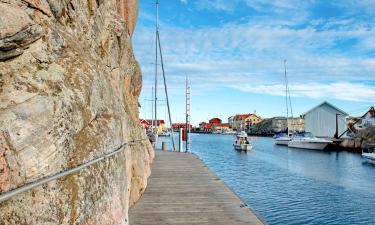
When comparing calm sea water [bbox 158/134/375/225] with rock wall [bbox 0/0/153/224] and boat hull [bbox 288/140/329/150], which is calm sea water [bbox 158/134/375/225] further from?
boat hull [bbox 288/140/329/150]

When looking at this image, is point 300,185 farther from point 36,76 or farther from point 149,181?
point 36,76

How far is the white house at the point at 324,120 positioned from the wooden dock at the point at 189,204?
90159 millimetres

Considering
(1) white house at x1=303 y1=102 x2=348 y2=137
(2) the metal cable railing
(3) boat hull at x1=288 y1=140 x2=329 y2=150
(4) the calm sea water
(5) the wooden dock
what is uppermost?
(1) white house at x1=303 y1=102 x2=348 y2=137

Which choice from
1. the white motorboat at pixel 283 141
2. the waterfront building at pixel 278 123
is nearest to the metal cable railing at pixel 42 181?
the white motorboat at pixel 283 141

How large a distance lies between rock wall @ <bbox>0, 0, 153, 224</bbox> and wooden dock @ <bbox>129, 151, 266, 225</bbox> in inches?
132

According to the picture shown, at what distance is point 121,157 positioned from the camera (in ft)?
22.1

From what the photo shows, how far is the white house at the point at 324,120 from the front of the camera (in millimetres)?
98012

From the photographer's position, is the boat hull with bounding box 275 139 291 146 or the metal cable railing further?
the boat hull with bounding box 275 139 291 146

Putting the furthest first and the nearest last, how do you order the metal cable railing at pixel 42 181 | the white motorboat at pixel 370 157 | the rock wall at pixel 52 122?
the white motorboat at pixel 370 157 < the rock wall at pixel 52 122 < the metal cable railing at pixel 42 181

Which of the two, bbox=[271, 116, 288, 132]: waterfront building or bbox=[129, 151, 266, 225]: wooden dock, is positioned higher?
bbox=[271, 116, 288, 132]: waterfront building

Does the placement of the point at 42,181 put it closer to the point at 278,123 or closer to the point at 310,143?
the point at 310,143

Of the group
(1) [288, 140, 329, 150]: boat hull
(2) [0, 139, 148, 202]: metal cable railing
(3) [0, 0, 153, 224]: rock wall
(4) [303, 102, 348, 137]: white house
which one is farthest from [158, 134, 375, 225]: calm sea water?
(4) [303, 102, 348, 137]: white house

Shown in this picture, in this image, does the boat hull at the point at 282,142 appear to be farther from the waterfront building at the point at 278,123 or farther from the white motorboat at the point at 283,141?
the waterfront building at the point at 278,123

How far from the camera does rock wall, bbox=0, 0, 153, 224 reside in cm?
369
